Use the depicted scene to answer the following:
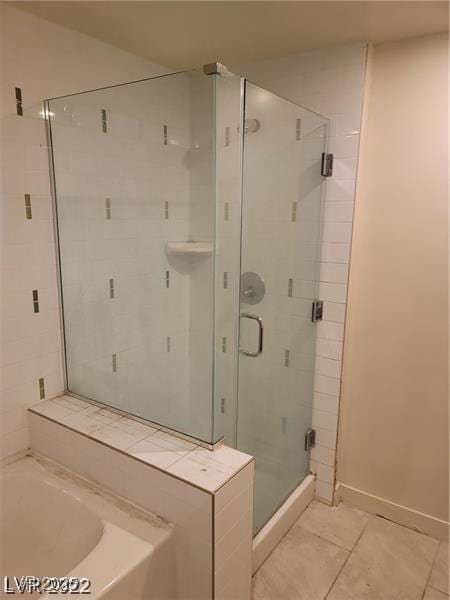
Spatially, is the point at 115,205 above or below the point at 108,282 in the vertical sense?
above

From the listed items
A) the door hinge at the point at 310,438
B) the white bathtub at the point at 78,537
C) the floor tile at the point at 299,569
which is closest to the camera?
the white bathtub at the point at 78,537

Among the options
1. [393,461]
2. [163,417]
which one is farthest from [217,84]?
[393,461]

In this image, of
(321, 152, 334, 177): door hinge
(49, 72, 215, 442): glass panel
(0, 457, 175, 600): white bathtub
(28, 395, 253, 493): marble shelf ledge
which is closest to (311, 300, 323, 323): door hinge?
(49, 72, 215, 442): glass panel

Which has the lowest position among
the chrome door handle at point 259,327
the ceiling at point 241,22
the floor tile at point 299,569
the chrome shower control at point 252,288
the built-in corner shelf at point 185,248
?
the floor tile at point 299,569

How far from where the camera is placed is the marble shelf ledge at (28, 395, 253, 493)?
1.48m

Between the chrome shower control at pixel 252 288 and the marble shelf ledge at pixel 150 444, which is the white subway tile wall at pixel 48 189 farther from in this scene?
the chrome shower control at pixel 252 288

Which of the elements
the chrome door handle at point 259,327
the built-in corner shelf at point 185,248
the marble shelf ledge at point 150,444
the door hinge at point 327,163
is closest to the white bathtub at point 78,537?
the marble shelf ledge at point 150,444

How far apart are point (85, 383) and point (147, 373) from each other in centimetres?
36

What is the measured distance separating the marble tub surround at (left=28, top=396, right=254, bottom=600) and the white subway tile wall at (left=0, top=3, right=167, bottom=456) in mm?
246

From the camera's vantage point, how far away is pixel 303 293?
219 centimetres

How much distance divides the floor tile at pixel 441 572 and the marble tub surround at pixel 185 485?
33.8 inches

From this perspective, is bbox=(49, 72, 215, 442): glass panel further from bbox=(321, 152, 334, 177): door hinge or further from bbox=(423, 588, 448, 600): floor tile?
bbox=(423, 588, 448, 600): floor tile

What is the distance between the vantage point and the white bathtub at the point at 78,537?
4.42 feet

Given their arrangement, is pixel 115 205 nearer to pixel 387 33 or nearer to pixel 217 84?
pixel 217 84
